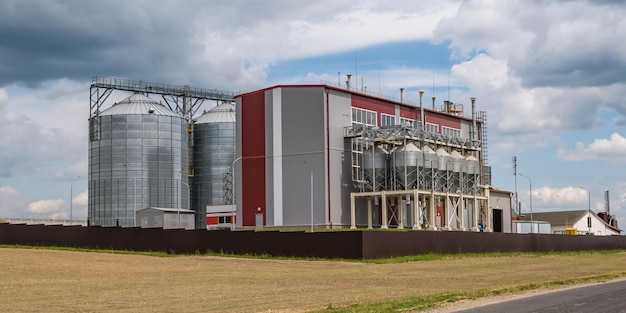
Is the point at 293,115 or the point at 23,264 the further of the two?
the point at 293,115

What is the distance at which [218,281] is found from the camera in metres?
33.0

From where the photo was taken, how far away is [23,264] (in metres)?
42.9

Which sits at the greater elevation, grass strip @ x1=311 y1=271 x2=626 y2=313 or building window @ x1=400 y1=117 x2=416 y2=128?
building window @ x1=400 y1=117 x2=416 y2=128

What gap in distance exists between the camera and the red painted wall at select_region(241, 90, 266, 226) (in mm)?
77062

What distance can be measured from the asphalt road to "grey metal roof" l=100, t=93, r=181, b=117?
257 ft

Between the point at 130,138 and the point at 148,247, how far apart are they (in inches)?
1738

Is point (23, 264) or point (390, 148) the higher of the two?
point (390, 148)

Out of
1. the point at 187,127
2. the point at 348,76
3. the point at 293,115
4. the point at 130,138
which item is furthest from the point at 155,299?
the point at 187,127

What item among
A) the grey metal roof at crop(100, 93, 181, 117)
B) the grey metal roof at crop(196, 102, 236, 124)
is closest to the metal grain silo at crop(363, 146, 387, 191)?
the grey metal roof at crop(100, 93, 181, 117)

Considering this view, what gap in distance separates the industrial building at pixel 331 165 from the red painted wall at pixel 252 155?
10 cm

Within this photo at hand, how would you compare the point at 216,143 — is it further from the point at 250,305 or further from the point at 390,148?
the point at 250,305

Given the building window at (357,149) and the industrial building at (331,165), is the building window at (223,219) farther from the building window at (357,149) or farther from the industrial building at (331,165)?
the building window at (357,149)

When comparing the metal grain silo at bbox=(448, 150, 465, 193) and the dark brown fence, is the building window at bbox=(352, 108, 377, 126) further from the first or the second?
the dark brown fence

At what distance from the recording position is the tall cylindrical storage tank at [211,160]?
10588 cm
